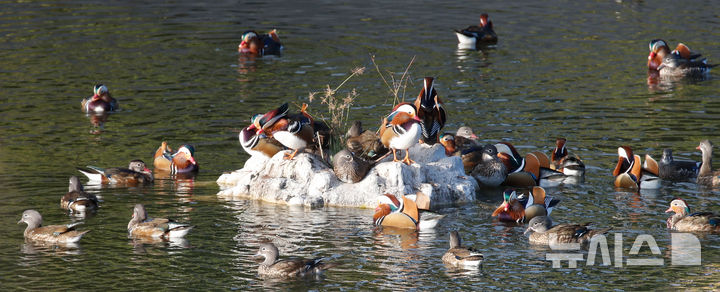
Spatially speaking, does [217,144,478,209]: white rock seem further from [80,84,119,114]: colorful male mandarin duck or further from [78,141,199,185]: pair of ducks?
[80,84,119,114]: colorful male mandarin duck

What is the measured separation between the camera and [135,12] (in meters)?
41.6

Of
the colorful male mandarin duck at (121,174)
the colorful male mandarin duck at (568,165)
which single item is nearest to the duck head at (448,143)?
the colorful male mandarin duck at (568,165)

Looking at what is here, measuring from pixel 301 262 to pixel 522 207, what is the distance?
4881 millimetres

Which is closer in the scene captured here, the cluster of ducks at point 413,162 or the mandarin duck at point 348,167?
the cluster of ducks at point 413,162

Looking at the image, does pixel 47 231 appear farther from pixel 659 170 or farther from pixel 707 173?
pixel 707 173

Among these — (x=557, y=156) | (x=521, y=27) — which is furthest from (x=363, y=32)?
(x=557, y=156)

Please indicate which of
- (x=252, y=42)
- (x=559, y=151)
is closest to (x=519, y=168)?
(x=559, y=151)

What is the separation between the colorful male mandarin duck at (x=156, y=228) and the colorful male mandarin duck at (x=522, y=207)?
5324 millimetres

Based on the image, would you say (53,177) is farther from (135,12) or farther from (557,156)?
(135,12)

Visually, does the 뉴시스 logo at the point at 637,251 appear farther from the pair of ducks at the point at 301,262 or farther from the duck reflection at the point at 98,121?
the duck reflection at the point at 98,121

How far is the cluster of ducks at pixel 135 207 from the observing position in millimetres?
16703

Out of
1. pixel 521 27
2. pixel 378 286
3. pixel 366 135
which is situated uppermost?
pixel 521 27

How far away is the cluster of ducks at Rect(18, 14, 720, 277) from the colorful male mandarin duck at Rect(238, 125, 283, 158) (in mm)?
20

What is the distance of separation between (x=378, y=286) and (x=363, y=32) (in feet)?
80.7
